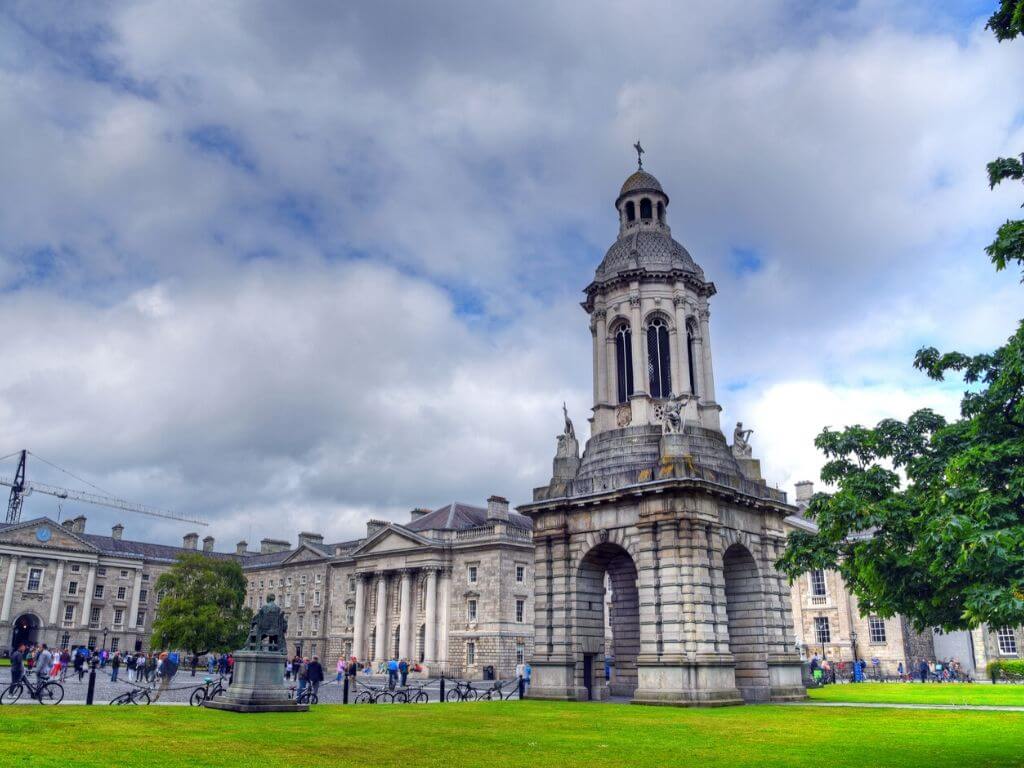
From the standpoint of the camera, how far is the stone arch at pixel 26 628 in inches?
3056

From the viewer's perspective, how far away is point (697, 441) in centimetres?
3003

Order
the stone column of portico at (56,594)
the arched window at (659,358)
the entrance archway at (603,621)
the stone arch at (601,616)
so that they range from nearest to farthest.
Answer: the stone arch at (601,616) → the entrance archway at (603,621) → the arched window at (659,358) → the stone column of portico at (56,594)

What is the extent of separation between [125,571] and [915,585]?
8921cm

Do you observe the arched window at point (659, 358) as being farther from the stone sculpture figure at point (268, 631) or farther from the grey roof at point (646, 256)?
the stone sculpture figure at point (268, 631)

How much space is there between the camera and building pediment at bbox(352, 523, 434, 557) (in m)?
65.8

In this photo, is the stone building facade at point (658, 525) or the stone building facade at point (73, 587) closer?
the stone building facade at point (658, 525)

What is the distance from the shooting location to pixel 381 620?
67750 millimetres

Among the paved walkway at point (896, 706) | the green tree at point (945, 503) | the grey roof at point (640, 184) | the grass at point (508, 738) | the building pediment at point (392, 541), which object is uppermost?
the grey roof at point (640, 184)

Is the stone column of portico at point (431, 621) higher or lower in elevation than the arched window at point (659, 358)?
lower

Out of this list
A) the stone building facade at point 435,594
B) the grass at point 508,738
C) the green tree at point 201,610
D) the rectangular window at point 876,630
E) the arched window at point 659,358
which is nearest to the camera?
the grass at point 508,738

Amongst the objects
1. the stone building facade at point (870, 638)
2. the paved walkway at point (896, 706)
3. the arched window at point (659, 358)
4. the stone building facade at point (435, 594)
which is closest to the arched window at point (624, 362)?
the arched window at point (659, 358)

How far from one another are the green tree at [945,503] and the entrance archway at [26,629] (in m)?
83.0

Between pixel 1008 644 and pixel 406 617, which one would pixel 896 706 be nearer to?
pixel 1008 644

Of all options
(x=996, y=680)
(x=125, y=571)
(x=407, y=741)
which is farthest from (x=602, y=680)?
(x=125, y=571)
